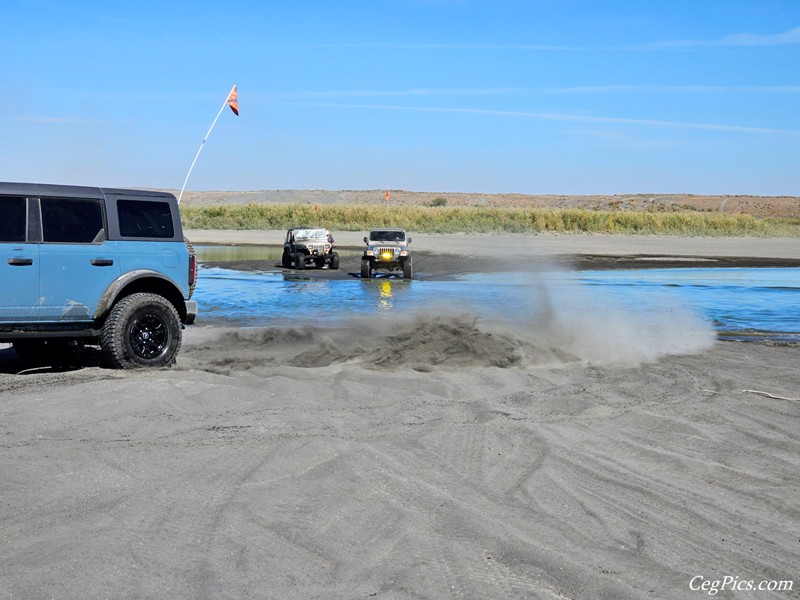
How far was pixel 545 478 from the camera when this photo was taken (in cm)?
680

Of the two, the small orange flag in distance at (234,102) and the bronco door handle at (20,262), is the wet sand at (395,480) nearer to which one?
the bronco door handle at (20,262)

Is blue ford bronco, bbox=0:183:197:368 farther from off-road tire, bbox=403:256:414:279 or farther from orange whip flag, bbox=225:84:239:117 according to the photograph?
off-road tire, bbox=403:256:414:279

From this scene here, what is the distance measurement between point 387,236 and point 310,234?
533cm

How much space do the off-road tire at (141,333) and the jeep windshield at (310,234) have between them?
26.1 m

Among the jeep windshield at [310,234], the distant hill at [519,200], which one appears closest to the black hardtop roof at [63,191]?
the jeep windshield at [310,234]

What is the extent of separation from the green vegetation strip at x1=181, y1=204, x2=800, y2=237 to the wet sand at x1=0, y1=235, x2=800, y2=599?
186 feet

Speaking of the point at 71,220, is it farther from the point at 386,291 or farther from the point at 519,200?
the point at 519,200

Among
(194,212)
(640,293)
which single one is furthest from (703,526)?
(194,212)

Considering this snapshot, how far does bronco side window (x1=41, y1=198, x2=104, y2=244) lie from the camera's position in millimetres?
10336

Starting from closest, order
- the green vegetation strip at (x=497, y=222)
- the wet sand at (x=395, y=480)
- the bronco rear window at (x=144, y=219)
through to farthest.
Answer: the wet sand at (x=395, y=480)
the bronco rear window at (x=144, y=219)
the green vegetation strip at (x=497, y=222)

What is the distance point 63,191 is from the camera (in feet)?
34.5

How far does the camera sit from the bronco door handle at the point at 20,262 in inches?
394

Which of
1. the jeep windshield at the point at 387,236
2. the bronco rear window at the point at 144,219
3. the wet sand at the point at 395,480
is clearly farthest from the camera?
the jeep windshield at the point at 387,236

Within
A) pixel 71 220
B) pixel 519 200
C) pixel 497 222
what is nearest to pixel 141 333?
pixel 71 220
